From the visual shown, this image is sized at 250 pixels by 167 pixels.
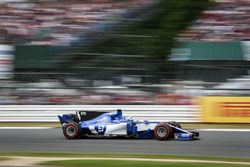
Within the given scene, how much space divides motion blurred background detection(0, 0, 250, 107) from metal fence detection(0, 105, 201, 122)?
13.8 inches

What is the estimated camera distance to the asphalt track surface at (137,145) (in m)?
9.22

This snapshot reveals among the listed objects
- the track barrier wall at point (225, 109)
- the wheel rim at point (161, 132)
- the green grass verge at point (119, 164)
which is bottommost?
the green grass verge at point (119, 164)

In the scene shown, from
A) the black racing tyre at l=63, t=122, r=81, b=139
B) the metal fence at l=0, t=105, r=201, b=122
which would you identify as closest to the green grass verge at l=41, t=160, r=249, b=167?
the black racing tyre at l=63, t=122, r=81, b=139

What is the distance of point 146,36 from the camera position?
21328 mm

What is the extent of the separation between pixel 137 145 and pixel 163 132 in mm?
803

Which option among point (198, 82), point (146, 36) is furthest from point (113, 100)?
point (146, 36)

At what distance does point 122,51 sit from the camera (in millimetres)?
19922

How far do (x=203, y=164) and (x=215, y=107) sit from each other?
8270 millimetres

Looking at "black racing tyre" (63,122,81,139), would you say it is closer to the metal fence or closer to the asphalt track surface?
the asphalt track surface

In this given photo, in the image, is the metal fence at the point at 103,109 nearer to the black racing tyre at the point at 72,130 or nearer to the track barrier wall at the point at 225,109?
the track barrier wall at the point at 225,109

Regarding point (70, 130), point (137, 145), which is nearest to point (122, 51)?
point (70, 130)

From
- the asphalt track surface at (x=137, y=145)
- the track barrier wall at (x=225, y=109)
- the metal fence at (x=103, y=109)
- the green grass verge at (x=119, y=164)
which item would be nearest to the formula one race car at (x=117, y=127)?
the asphalt track surface at (x=137, y=145)

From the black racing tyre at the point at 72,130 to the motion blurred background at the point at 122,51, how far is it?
17.3ft

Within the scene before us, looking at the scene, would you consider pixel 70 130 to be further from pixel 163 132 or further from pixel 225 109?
pixel 225 109
